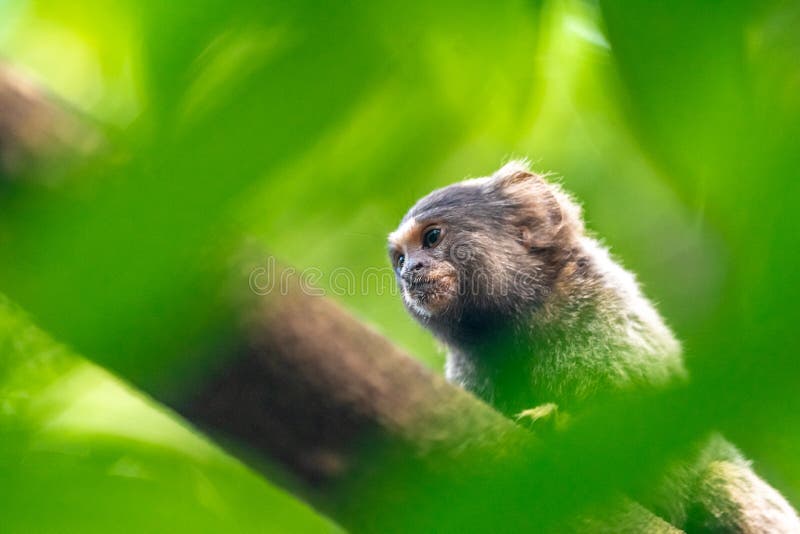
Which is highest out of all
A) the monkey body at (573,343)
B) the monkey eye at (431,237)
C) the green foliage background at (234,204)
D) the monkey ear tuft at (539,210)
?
the monkey ear tuft at (539,210)

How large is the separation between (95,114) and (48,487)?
0.40 metres

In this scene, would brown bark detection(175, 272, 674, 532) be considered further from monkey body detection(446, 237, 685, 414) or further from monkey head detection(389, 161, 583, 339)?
monkey head detection(389, 161, 583, 339)

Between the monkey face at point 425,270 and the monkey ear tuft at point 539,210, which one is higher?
the monkey ear tuft at point 539,210

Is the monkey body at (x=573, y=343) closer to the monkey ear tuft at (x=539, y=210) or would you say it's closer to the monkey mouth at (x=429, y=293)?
the monkey ear tuft at (x=539, y=210)

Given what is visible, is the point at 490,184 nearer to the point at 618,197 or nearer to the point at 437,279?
the point at 437,279

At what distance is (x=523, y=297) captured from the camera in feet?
13.1

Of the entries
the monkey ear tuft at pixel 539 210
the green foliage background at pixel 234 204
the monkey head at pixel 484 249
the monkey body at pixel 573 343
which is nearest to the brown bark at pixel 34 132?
the green foliage background at pixel 234 204

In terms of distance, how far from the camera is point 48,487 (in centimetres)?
46

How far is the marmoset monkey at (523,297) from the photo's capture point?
3594mm

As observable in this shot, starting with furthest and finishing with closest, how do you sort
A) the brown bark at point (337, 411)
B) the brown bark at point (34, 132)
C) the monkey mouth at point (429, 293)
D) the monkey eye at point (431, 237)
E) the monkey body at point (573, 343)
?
the monkey eye at point (431, 237)
the monkey mouth at point (429, 293)
the monkey body at point (573, 343)
the brown bark at point (337, 411)
the brown bark at point (34, 132)

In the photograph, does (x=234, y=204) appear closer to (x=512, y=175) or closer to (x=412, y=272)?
(x=412, y=272)

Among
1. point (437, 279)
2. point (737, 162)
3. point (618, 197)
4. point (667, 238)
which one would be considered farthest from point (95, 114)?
point (437, 279)

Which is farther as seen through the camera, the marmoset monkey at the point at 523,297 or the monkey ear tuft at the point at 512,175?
the monkey ear tuft at the point at 512,175

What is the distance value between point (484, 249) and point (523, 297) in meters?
0.32
